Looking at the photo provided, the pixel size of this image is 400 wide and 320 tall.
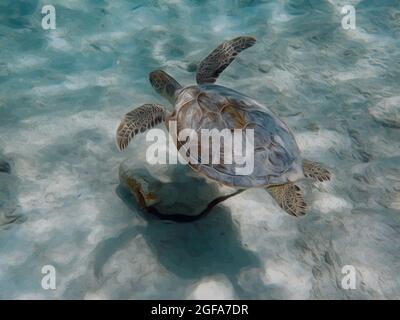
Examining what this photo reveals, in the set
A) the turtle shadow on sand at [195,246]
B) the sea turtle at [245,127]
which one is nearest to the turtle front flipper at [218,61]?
the sea turtle at [245,127]

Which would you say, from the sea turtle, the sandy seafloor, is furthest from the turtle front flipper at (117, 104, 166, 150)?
the sandy seafloor

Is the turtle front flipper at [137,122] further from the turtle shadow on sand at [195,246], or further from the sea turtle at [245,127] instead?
the turtle shadow on sand at [195,246]

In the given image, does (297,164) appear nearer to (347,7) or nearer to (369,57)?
(369,57)

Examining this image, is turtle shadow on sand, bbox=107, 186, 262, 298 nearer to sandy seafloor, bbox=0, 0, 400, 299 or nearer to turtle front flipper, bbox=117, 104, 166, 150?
sandy seafloor, bbox=0, 0, 400, 299

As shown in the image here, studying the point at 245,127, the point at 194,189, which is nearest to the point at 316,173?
the point at 245,127

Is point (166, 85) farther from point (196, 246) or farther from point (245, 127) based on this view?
point (196, 246)

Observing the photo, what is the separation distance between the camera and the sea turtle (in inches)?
87.5

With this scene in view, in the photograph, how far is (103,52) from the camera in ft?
15.5

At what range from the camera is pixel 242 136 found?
7.65 ft

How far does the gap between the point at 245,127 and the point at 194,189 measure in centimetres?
66

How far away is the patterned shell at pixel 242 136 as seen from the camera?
2.21 m

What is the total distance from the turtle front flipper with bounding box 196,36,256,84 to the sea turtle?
2.45 feet
